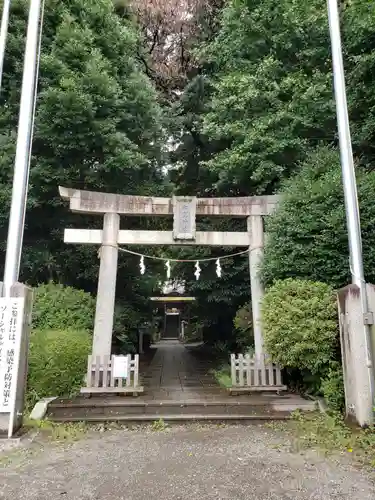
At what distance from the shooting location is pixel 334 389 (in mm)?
6473

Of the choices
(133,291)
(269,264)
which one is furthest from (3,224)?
(269,264)

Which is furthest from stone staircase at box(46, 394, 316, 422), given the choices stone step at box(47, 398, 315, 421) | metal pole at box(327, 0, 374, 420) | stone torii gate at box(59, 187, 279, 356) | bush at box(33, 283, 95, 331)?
bush at box(33, 283, 95, 331)

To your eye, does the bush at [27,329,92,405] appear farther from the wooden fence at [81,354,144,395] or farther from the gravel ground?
the gravel ground

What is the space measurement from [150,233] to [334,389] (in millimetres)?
5161

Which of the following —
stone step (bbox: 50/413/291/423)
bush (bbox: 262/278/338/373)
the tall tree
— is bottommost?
stone step (bbox: 50/413/291/423)

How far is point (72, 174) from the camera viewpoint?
35.4 ft

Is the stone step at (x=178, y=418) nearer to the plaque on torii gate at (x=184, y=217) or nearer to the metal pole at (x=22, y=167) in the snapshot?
the metal pole at (x=22, y=167)

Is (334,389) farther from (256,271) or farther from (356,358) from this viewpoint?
(256,271)

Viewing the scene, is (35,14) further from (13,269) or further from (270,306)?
(270,306)

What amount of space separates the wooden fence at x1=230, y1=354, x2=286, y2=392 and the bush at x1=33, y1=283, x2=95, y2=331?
3755 millimetres

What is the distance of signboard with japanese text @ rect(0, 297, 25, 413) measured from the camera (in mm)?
5512

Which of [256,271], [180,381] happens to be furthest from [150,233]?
[180,381]

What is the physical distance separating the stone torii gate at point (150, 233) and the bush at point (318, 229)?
2.27ft

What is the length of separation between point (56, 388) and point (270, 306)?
459 centimetres
